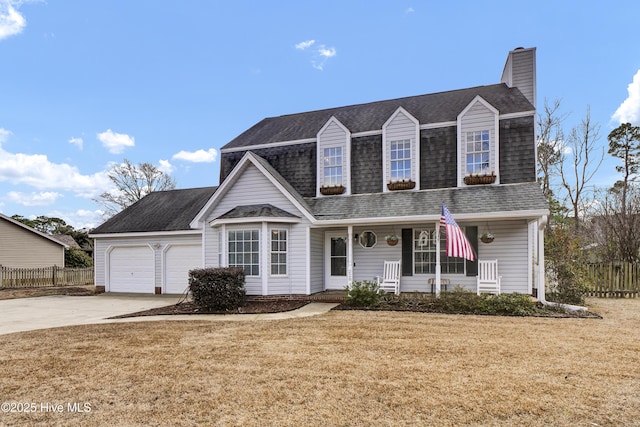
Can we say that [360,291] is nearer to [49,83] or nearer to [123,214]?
[123,214]

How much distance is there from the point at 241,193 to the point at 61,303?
306 inches

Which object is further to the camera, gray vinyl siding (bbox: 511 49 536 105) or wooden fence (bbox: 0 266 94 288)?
wooden fence (bbox: 0 266 94 288)

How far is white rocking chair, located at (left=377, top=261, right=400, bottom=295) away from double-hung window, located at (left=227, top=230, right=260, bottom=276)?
13.0ft

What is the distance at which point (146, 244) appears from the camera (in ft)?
53.4

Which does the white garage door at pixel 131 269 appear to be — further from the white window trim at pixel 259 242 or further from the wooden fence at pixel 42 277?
the wooden fence at pixel 42 277

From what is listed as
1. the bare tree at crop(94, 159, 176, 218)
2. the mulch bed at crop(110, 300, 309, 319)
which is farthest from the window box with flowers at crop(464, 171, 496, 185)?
the bare tree at crop(94, 159, 176, 218)

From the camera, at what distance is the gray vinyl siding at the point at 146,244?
15.7 metres

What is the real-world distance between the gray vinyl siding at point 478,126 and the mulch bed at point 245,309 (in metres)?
6.89

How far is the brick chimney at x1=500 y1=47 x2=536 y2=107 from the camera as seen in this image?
1338 cm

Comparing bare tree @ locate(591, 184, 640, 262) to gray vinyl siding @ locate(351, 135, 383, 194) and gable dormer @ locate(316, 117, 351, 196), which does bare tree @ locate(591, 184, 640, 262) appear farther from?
gable dormer @ locate(316, 117, 351, 196)

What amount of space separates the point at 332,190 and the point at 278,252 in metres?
2.98

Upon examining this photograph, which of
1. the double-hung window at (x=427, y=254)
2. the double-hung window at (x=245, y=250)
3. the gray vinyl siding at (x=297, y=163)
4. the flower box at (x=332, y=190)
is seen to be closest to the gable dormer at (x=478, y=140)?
the double-hung window at (x=427, y=254)

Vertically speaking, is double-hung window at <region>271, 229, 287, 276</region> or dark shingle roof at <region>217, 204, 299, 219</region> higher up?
dark shingle roof at <region>217, 204, 299, 219</region>

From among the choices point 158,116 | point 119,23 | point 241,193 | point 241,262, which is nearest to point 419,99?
point 241,193
